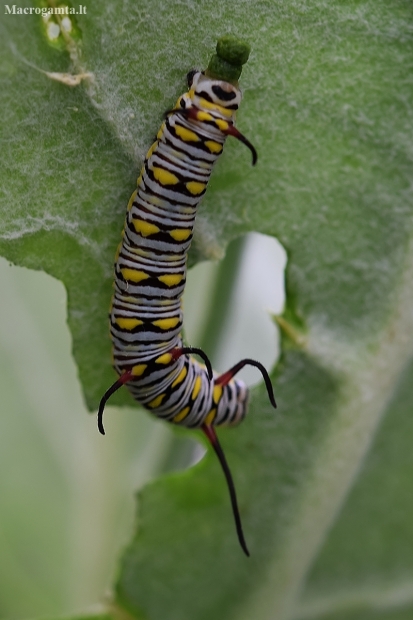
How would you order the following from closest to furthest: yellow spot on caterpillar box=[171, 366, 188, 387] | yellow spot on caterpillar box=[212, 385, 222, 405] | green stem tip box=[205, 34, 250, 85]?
1. green stem tip box=[205, 34, 250, 85]
2. yellow spot on caterpillar box=[171, 366, 188, 387]
3. yellow spot on caterpillar box=[212, 385, 222, 405]

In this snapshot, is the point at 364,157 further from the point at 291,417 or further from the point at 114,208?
the point at 291,417

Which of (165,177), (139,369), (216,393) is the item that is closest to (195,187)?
(165,177)

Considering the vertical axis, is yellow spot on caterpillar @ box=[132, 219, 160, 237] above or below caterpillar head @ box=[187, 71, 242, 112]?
below

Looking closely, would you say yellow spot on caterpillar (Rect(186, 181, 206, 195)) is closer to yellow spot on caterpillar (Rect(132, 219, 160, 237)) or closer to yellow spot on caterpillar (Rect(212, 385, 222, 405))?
yellow spot on caterpillar (Rect(132, 219, 160, 237))

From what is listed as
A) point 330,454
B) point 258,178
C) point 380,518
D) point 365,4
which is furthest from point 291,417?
point 365,4

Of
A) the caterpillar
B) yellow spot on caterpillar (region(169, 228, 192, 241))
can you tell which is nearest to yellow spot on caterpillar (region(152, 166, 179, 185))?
the caterpillar

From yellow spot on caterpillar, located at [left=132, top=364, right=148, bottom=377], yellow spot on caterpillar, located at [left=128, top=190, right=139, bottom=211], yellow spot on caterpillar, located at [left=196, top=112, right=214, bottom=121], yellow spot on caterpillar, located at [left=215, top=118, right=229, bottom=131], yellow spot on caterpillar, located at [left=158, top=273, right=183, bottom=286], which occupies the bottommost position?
Result: yellow spot on caterpillar, located at [left=132, top=364, right=148, bottom=377]

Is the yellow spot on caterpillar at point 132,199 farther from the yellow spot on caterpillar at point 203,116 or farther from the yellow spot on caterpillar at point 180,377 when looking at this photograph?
the yellow spot on caterpillar at point 180,377

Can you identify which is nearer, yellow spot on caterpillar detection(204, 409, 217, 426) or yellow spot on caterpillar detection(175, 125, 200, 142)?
yellow spot on caterpillar detection(175, 125, 200, 142)
